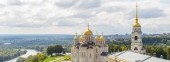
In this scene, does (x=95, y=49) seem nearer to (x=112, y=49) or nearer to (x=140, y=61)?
(x=140, y=61)

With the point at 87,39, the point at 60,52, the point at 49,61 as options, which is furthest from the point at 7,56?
the point at 87,39

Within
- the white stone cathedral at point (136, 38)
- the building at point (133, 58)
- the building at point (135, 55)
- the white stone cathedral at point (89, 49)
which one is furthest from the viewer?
the white stone cathedral at point (136, 38)

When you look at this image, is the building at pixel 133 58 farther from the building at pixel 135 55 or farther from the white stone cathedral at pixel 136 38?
the white stone cathedral at pixel 136 38

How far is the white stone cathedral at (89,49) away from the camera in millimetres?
47500

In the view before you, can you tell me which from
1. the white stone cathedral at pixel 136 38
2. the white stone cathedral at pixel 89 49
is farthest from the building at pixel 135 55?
the white stone cathedral at pixel 89 49

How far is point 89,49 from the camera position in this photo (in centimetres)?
4750

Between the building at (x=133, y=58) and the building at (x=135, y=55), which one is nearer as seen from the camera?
the building at (x=133, y=58)

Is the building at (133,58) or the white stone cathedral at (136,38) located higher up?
the white stone cathedral at (136,38)

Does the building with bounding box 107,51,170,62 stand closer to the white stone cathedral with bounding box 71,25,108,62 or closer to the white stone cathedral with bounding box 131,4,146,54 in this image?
the white stone cathedral with bounding box 71,25,108,62

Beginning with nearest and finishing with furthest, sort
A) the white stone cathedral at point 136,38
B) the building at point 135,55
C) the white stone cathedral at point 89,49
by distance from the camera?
the building at point 135,55 < the white stone cathedral at point 89,49 < the white stone cathedral at point 136,38

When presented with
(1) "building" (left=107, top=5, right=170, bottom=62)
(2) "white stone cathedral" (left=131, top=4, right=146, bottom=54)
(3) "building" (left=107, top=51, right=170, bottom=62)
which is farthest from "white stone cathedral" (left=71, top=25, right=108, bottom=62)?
(2) "white stone cathedral" (left=131, top=4, right=146, bottom=54)

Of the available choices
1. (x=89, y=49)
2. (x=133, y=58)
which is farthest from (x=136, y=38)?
(x=133, y=58)

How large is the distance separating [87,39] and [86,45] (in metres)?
1.91

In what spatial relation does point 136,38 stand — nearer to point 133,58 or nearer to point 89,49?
point 89,49
